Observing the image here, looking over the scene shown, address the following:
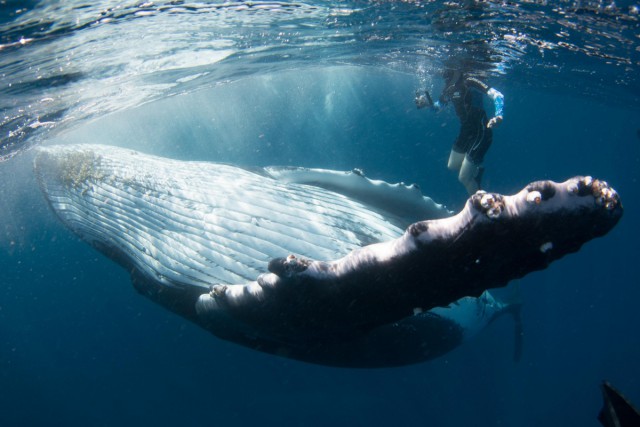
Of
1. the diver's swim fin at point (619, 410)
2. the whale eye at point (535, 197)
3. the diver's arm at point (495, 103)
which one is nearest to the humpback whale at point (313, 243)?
the whale eye at point (535, 197)

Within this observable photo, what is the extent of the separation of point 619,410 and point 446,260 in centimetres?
139

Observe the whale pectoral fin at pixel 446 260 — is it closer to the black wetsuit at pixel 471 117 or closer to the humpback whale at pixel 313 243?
the humpback whale at pixel 313 243

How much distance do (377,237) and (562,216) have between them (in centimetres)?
395

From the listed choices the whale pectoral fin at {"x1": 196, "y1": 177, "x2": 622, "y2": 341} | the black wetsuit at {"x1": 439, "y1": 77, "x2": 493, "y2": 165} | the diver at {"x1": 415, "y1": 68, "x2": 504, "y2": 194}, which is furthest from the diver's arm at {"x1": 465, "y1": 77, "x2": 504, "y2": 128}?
the whale pectoral fin at {"x1": 196, "y1": 177, "x2": 622, "y2": 341}

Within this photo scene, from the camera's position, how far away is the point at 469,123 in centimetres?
1360

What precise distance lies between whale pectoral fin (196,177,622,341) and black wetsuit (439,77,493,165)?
11229 mm

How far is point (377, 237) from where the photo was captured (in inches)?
243

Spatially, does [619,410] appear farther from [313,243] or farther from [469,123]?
[469,123]

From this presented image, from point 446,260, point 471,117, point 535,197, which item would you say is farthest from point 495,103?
point 446,260

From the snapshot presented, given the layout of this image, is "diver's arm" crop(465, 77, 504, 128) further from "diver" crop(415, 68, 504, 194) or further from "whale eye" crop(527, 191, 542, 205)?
"whale eye" crop(527, 191, 542, 205)

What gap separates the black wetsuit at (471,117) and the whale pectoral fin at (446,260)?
36.8ft

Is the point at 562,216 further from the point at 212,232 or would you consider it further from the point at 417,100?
the point at 417,100

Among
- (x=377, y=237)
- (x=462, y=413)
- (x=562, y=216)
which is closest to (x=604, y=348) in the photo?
(x=462, y=413)

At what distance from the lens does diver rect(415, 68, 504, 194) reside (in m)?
12.9
